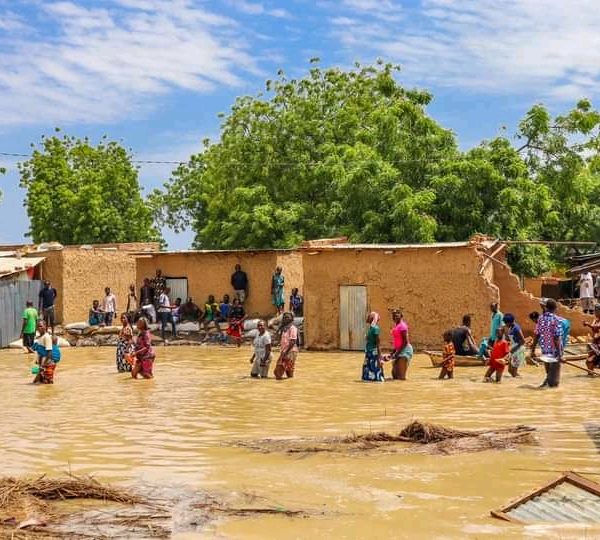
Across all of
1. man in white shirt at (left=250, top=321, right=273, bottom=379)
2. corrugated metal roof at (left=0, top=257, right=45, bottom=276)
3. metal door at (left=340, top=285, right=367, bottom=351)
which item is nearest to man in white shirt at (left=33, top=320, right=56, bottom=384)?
man in white shirt at (left=250, top=321, right=273, bottom=379)

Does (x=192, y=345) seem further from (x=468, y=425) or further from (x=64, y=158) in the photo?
(x=64, y=158)

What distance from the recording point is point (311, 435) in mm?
12078

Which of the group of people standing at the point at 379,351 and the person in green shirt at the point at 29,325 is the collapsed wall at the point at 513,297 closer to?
the group of people standing at the point at 379,351

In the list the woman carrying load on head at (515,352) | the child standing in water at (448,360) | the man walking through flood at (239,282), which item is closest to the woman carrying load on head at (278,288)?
the man walking through flood at (239,282)

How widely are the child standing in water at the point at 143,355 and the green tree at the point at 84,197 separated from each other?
29.2 meters

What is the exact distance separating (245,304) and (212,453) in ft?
60.0

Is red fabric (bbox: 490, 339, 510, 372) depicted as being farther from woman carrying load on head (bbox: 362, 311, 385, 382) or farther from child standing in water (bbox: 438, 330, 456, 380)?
woman carrying load on head (bbox: 362, 311, 385, 382)

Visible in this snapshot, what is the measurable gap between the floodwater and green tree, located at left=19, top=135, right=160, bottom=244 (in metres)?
27.4

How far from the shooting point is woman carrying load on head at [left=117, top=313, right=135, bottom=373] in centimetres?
2019

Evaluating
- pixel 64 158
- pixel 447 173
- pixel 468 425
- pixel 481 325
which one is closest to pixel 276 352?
pixel 481 325

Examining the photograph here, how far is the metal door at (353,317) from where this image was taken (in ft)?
82.4

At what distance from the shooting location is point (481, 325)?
23562 millimetres

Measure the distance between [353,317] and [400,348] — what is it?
23.2ft

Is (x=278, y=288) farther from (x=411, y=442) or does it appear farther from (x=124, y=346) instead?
(x=411, y=442)
